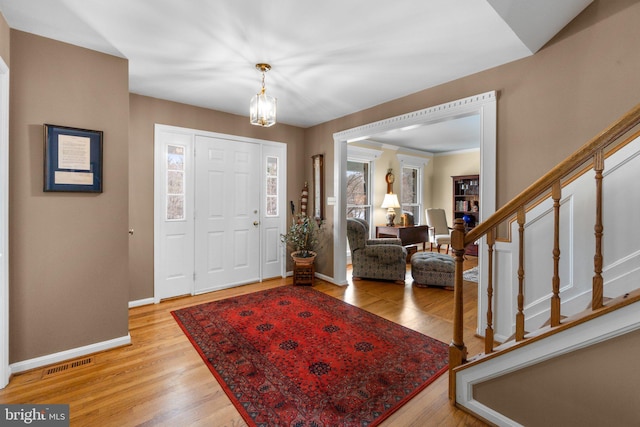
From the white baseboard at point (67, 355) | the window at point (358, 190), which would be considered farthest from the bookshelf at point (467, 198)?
the white baseboard at point (67, 355)

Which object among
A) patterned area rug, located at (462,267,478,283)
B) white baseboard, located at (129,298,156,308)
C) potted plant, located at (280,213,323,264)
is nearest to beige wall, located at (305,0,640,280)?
patterned area rug, located at (462,267,478,283)

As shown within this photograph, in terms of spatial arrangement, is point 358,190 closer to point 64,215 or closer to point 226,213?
point 226,213

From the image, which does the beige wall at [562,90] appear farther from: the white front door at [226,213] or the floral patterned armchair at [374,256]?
the white front door at [226,213]

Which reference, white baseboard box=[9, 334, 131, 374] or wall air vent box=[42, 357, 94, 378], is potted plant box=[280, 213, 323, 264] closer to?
white baseboard box=[9, 334, 131, 374]

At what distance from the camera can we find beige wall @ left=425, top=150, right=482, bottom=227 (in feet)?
21.6

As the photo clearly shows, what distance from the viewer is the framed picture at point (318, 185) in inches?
172

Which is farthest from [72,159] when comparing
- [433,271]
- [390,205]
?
[390,205]

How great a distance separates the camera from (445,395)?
1.80m

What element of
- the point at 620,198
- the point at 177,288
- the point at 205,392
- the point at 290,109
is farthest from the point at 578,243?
the point at 177,288

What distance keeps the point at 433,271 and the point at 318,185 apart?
2.08m

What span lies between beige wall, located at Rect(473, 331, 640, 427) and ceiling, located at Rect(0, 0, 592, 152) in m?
1.96

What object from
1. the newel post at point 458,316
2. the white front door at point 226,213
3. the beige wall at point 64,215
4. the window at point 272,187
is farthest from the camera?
the window at point 272,187

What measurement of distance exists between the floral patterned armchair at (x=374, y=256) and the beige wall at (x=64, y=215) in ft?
9.70

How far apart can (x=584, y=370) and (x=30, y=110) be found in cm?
366
